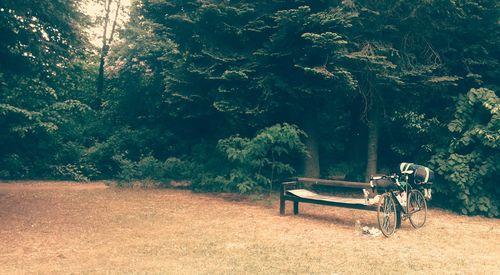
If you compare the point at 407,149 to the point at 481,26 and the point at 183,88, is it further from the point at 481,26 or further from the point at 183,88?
the point at 183,88

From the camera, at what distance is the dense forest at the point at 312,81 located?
10336 mm

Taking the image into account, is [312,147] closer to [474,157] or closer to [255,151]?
[255,151]

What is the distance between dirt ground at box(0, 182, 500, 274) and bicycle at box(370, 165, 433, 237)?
0.23 metres

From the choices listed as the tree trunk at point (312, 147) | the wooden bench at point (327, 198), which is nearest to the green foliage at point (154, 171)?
the tree trunk at point (312, 147)

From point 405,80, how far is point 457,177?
9.95 ft

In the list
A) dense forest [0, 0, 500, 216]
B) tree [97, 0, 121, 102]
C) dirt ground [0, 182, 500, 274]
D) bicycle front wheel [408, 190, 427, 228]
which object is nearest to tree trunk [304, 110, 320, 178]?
dense forest [0, 0, 500, 216]

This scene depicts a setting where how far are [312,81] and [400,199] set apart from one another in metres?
4.55

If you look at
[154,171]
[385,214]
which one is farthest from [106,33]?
[385,214]

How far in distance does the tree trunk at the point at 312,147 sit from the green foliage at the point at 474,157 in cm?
353

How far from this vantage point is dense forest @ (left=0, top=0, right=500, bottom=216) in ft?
33.9

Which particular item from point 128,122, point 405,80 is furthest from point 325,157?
point 128,122

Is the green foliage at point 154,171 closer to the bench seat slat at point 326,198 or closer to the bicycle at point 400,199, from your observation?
the bench seat slat at point 326,198

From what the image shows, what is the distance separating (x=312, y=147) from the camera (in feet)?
44.0

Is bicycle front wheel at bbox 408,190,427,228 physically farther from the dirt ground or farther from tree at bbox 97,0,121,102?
tree at bbox 97,0,121,102
